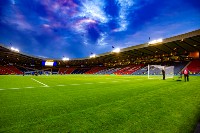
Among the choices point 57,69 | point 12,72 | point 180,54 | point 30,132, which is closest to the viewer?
point 30,132

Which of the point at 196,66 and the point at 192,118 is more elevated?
the point at 196,66

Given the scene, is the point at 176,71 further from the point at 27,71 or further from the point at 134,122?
the point at 27,71

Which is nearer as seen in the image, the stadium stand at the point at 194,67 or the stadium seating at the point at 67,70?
the stadium stand at the point at 194,67

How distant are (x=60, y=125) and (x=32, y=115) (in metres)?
1.27

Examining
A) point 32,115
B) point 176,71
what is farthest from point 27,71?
point 32,115

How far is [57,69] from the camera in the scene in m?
107

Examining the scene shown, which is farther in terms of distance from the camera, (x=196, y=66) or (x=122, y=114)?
(x=196, y=66)

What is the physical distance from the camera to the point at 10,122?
11.1ft

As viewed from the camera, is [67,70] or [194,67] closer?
[194,67]

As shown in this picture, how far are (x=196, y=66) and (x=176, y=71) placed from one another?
555 cm

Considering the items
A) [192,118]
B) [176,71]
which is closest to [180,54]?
[176,71]

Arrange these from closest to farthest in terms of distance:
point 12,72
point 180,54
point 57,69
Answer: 1. point 180,54
2. point 12,72
3. point 57,69

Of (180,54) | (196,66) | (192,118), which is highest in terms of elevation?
(180,54)

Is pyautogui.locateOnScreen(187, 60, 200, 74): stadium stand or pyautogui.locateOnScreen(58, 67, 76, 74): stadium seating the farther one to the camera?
pyautogui.locateOnScreen(58, 67, 76, 74): stadium seating
